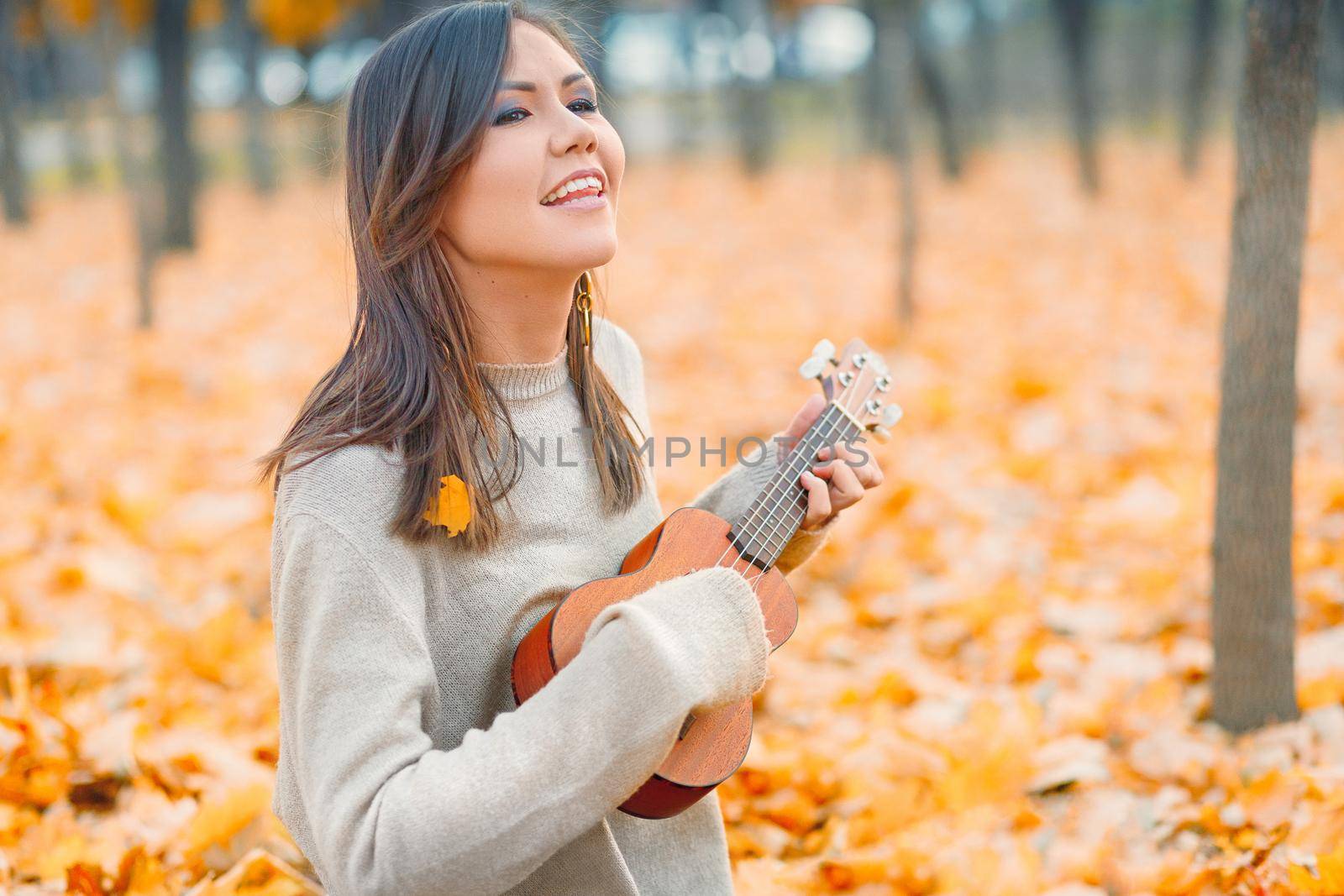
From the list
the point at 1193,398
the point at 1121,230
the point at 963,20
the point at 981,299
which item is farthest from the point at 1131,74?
the point at 1193,398

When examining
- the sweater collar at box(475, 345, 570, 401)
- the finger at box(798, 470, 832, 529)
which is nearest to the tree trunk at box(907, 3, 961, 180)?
the finger at box(798, 470, 832, 529)

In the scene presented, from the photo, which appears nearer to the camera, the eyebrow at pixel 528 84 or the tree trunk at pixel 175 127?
the eyebrow at pixel 528 84

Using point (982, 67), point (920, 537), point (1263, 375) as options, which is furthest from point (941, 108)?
point (1263, 375)

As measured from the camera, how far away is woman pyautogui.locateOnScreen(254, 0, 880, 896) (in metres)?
1.32

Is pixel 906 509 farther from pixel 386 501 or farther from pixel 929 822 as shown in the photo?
pixel 386 501

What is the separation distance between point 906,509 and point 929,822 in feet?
6.96

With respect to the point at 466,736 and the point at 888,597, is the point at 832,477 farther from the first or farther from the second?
the point at 888,597

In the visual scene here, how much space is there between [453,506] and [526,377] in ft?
0.99

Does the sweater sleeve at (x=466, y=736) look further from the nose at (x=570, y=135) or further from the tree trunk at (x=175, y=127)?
the tree trunk at (x=175, y=127)

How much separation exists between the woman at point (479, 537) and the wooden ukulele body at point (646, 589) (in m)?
0.08

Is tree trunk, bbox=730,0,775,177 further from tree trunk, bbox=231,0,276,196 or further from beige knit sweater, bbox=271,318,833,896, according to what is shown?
beige knit sweater, bbox=271,318,833,896

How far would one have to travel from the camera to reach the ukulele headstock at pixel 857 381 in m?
1.99

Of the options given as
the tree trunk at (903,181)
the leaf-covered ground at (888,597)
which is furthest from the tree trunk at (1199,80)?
the tree trunk at (903,181)

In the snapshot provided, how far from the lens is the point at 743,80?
18.5 meters
